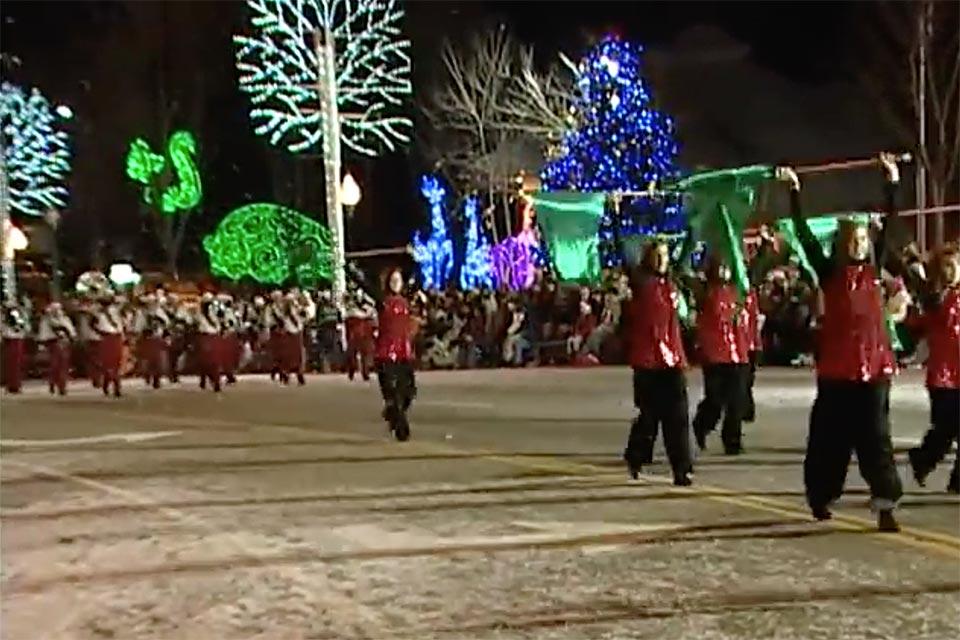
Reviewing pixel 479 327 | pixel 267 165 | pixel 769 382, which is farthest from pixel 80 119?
pixel 769 382

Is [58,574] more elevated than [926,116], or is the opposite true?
[926,116]

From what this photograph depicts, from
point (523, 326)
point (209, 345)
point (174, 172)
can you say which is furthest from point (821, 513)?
point (174, 172)

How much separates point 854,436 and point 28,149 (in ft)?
114

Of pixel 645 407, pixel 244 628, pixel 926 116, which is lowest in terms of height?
pixel 244 628

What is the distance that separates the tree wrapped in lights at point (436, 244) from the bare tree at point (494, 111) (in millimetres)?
932

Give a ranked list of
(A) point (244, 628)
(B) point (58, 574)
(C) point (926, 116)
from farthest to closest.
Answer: (C) point (926, 116) → (B) point (58, 574) → (A) point (244, 628)

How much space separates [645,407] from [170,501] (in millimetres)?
3555

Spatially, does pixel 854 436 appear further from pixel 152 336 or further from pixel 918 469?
pixel 152 336

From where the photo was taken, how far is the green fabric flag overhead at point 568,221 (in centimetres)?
1772

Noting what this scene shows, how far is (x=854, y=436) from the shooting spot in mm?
9570

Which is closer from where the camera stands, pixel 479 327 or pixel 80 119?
pixel 479 327

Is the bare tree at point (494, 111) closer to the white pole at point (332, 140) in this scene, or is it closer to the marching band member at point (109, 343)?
the white pole at point (332, 140)

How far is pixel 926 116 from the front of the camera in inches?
1531

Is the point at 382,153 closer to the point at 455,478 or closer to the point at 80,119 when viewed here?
the point at 80,119
